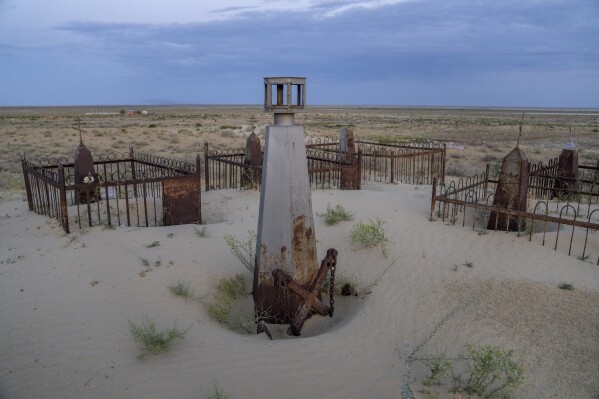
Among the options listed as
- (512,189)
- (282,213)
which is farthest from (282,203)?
(512,189)

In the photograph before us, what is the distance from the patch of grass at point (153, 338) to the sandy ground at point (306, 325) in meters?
0.09

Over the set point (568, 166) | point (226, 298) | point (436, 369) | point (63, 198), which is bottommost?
point (226, 298)

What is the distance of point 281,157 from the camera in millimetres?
4848

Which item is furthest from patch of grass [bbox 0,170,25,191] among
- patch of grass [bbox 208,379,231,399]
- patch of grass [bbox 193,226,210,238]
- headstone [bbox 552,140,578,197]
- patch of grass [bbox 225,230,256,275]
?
headstone [bbox 552,140,578,197]

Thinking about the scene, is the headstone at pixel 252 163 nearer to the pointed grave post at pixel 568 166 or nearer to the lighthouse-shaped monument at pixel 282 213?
the lighthouse-shaped monument at pixel 282 213

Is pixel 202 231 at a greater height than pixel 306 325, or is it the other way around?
pixel 202 231

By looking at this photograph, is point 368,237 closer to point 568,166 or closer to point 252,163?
point 252,163

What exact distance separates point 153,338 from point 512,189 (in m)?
5.90

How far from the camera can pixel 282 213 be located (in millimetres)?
4859

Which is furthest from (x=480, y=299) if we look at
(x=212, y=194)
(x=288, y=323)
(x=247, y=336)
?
(x=212, y=194)

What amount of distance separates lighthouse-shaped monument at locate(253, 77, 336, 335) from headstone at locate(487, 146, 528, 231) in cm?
375

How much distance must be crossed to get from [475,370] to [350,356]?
1100 mm

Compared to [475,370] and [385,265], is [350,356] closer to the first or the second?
[475,370]

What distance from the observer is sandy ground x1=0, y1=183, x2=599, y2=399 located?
3.78 m
